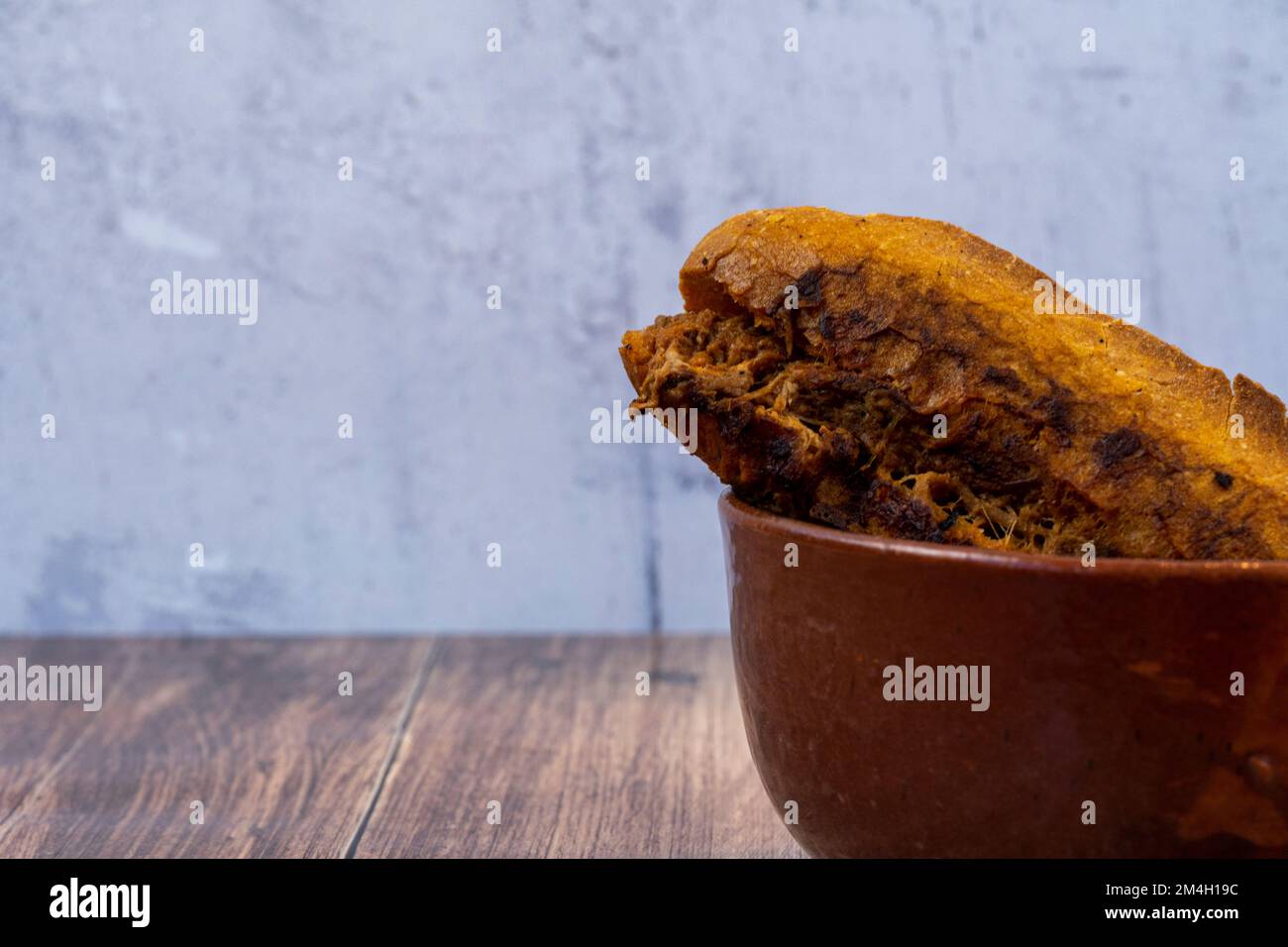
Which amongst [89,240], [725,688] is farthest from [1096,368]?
[89,240]

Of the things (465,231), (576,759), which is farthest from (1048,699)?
(465,231)

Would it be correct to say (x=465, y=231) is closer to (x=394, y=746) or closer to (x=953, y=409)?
(x=394, y=746)

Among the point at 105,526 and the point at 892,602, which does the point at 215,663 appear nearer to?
the point at 105,526

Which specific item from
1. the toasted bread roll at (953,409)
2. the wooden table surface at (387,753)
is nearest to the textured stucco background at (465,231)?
the wooden table surface at (387,753)

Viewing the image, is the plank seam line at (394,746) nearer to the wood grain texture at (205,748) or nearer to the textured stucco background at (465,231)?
the wood grain texture at (205,748)

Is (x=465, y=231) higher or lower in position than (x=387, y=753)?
higher

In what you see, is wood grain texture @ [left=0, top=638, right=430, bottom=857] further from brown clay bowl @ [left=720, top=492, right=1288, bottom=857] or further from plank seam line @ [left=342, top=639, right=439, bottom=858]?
brown clay bowl @ [left=720, top=492, right=1288, bottom=857]
